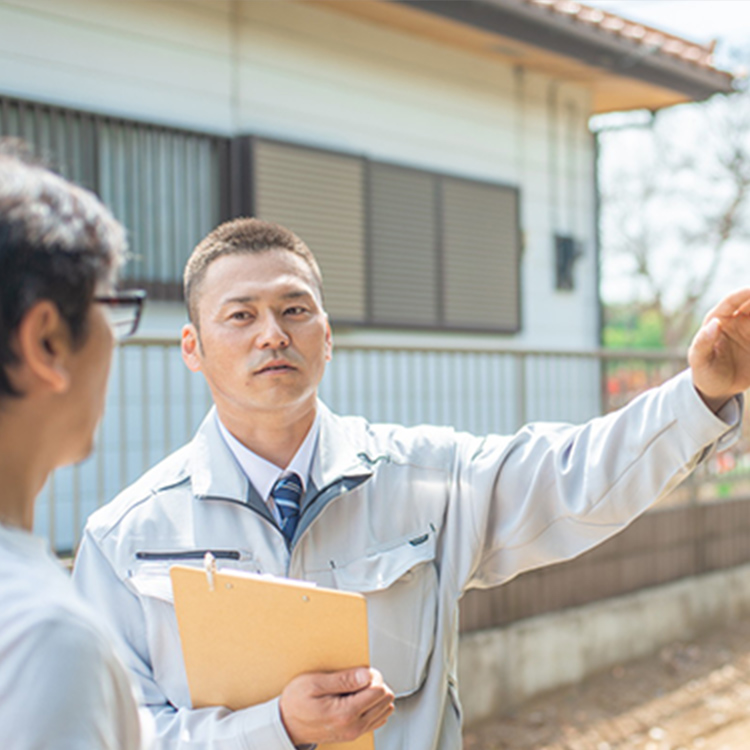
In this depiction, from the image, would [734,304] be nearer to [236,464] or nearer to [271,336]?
[271,336]

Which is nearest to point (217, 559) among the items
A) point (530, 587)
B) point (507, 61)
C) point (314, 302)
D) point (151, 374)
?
point (314, 302)

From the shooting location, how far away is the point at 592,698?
262 inches

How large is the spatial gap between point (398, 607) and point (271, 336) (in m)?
0.69

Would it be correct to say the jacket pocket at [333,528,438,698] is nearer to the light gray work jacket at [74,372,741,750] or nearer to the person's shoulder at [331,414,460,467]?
the light gray work jacket at [74,372,741,750]

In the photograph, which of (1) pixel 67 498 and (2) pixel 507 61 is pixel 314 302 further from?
(2) pixel 507 61

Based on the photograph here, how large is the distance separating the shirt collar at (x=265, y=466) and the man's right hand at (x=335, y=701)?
2.08ft

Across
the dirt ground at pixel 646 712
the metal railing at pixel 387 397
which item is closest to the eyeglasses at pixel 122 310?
the metal railing at pixel 387 397

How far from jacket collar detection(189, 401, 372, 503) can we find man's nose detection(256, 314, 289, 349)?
21cm

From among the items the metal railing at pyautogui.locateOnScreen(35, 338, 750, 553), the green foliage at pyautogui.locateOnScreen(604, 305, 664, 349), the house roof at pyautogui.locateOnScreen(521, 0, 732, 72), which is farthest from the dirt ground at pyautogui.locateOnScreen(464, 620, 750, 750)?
the green foliage at pyautogui.locateOnScreen(604, 305, 664, 349)

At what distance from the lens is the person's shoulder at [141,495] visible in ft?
7.75

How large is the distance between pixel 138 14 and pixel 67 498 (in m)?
2.86

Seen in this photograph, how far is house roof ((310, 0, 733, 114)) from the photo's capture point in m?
7.38

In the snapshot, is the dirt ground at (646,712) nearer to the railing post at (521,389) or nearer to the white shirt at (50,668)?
the railing post at (521,389)

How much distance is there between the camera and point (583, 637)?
6.91m
